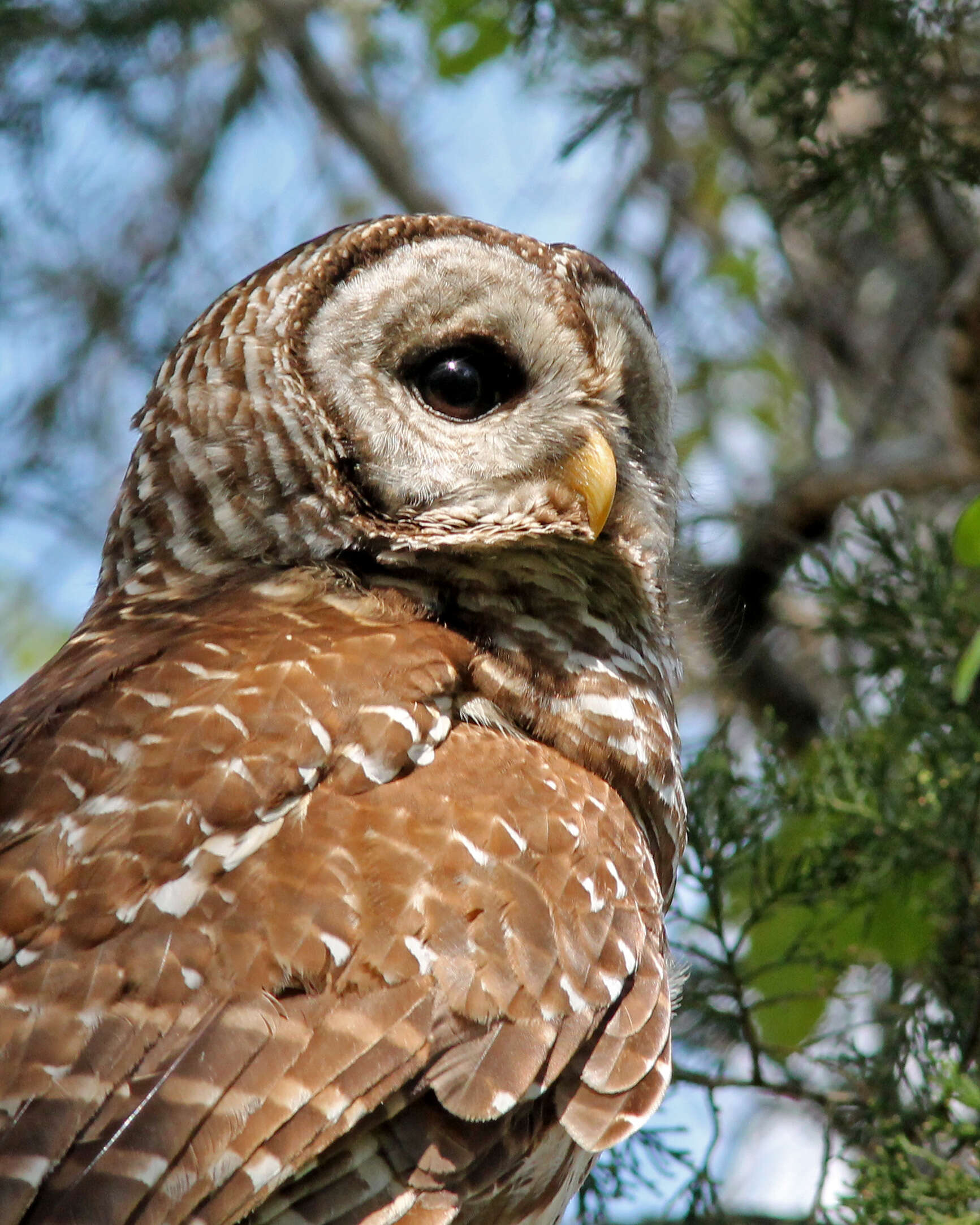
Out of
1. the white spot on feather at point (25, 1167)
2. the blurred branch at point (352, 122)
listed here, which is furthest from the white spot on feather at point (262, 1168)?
the blurred branch at point (352, 122)

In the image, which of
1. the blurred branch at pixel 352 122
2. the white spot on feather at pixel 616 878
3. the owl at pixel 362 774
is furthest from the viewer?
the blurred branch at pixel 352 122

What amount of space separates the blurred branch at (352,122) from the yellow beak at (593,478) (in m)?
3.41

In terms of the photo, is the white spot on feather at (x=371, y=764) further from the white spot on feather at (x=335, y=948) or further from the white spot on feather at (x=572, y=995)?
the white spot on feather at (x=572, y=995)

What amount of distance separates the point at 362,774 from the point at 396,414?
0.80 meters

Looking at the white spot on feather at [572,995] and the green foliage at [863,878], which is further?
the green foliage at [863,878]

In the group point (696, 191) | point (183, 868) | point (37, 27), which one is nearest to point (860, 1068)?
point (183, 868)

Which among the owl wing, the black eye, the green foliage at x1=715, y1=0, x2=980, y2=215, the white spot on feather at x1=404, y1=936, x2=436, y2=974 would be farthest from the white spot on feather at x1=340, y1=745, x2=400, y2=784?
the green foliage at x1=715, y1=0, x2=980, y2=215

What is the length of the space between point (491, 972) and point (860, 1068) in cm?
136

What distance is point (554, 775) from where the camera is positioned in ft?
8.02

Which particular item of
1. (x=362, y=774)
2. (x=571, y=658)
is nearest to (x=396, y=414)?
(x=571, y=658)

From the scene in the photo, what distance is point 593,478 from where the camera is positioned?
9.02 feet

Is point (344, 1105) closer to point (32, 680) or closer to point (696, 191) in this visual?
point (32, 680)

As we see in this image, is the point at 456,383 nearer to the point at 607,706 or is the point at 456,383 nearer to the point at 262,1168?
the point at 607,706

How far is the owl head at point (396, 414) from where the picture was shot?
2.73 m
